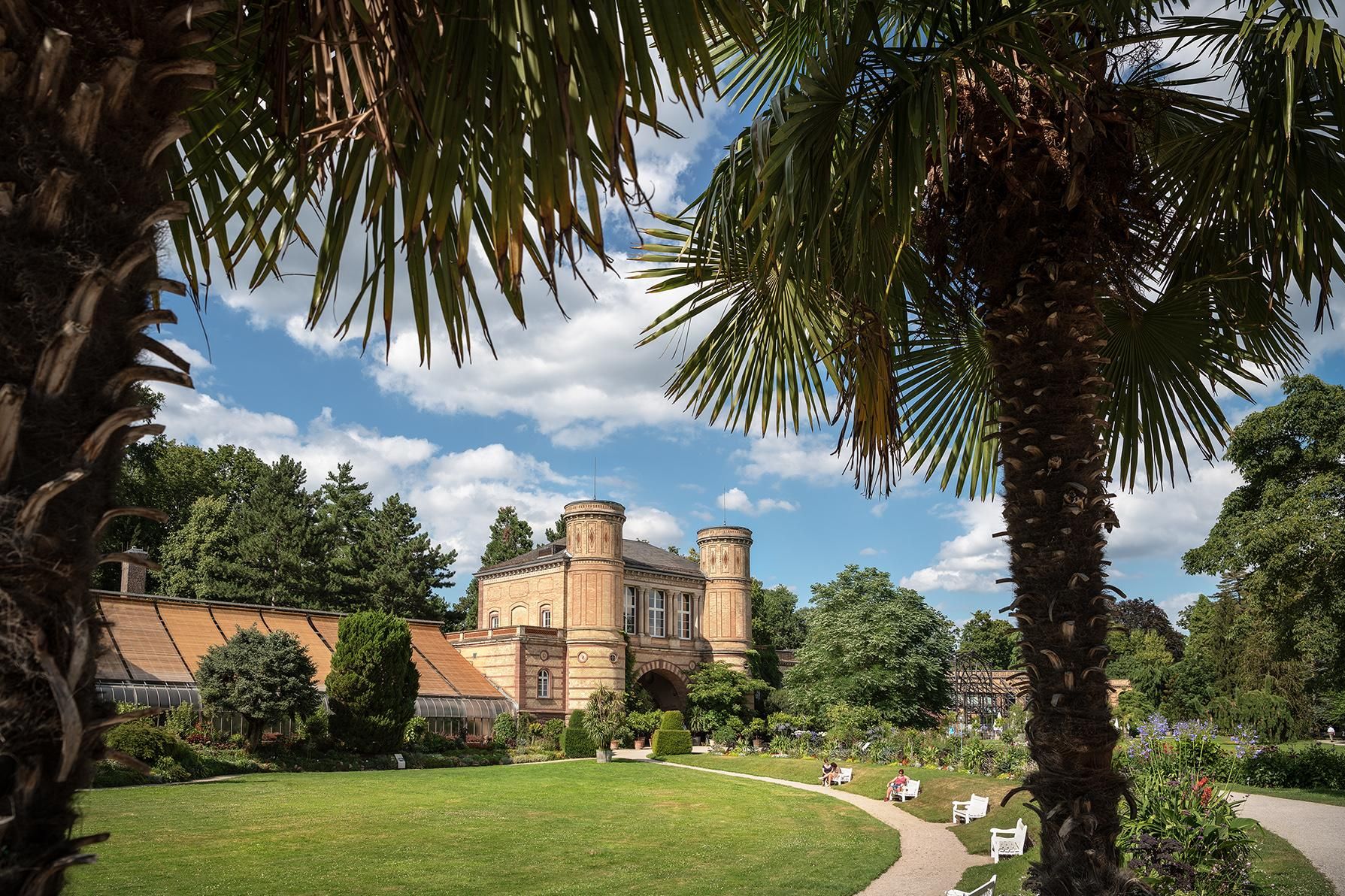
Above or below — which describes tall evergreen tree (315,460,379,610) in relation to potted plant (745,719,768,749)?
above

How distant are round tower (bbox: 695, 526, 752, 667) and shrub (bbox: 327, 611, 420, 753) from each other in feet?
58.8

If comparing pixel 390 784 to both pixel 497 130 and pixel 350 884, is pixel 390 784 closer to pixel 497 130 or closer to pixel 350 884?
pixel 350 884

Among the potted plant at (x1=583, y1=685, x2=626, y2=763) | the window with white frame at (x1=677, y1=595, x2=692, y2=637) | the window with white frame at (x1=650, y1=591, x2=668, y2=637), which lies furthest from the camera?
the window with white frame at (x1=677, y1=595, x2=692, y2=637)

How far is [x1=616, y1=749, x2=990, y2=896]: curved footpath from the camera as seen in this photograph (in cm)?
980

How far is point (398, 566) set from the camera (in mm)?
45781

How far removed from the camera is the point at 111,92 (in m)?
1.56

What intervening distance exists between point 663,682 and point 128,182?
42935 millimetres

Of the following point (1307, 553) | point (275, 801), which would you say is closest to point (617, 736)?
point (275, 801)

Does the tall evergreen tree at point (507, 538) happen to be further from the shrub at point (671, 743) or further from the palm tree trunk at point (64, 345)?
the palm tree trunk at point (64, 345)

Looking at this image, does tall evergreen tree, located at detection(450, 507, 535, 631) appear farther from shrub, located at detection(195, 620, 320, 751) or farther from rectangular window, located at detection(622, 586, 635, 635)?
shrub, located at detection(195, 620, 320, 751)

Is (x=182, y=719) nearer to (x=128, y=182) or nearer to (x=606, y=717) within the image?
(x=606, y=717)

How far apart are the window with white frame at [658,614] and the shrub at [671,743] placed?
868cm

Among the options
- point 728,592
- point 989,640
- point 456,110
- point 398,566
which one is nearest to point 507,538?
point 398,566

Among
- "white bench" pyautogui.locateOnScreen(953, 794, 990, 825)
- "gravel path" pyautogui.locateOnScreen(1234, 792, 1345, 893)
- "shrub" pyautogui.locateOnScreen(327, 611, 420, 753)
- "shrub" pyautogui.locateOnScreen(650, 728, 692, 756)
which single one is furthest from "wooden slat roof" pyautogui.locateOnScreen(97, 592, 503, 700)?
"gravel path" pyautogui.locateOnScreen(1234, 792, 1345, 893)
